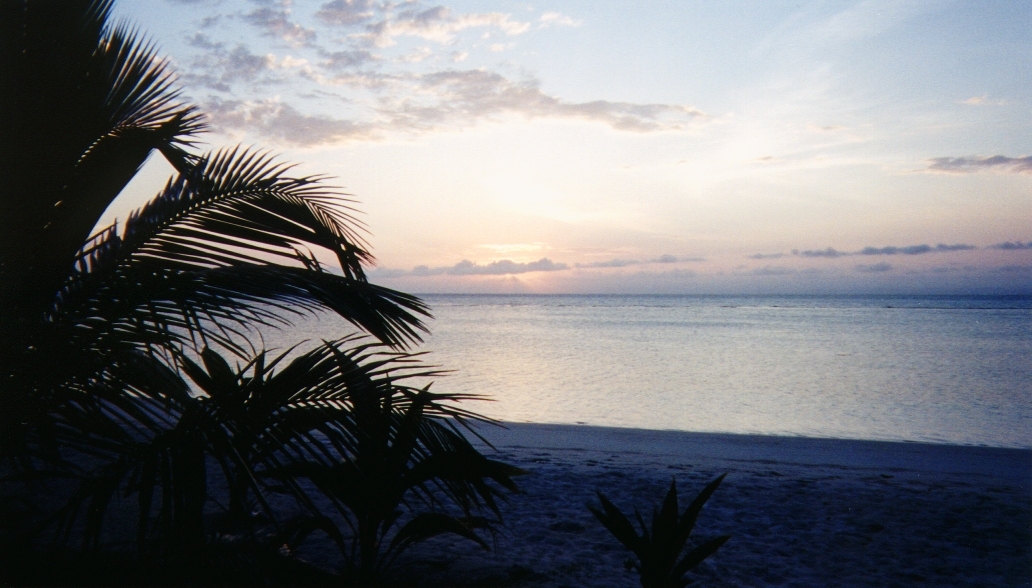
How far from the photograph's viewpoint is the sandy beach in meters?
3.94

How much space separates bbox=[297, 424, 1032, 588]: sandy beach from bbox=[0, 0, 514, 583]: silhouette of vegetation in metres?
1.43

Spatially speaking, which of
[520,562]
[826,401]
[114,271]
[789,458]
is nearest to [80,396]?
[114,271]

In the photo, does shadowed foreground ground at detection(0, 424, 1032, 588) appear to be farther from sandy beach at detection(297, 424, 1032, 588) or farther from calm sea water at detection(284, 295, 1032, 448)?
calm sea water at detection(284, 295, 1032, 448)

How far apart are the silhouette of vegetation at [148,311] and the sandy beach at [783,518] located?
1431mm

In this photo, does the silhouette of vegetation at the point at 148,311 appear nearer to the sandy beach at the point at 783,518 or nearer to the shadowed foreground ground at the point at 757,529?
the shadowed foreground ground at the point at 757,529

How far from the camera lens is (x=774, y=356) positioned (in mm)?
20078

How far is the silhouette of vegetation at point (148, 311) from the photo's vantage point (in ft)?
6.31

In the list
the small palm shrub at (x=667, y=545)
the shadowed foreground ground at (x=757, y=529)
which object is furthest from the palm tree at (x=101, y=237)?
the small palm shrub at (x=667, y=545)

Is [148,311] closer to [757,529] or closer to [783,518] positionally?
[757,529]

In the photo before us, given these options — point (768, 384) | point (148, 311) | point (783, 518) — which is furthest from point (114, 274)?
point (768, 384)

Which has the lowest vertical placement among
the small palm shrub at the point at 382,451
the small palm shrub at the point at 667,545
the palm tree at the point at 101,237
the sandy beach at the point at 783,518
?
the sandy beach at the point at 783,518

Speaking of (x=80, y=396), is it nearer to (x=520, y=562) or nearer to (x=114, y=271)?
(x=114, y=271)

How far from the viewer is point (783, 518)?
5012 millimetres

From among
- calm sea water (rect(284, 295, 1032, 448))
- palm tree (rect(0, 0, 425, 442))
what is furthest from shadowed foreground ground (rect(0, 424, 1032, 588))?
calm sea water (rect(284, 295, 1032, 448))
